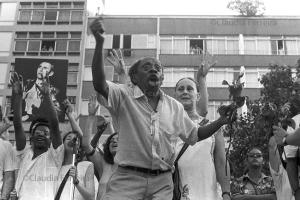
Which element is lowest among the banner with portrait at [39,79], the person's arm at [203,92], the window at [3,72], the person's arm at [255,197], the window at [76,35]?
the person's arm at [255,197]

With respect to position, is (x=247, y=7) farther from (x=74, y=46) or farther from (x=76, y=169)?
(x=76, y=169)

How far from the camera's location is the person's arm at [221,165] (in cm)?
446

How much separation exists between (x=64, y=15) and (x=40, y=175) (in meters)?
31.2

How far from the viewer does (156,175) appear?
347cm

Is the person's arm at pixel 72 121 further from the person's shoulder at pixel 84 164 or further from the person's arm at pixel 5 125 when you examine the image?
the person's arm at pixel 5 125

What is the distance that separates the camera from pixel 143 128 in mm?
3494

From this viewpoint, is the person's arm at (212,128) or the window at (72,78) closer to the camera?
the person's arm at (212,128)

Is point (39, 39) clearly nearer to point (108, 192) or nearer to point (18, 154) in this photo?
point (18, 154)

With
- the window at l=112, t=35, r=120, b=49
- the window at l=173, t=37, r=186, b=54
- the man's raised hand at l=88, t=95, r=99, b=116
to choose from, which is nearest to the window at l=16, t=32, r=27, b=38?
the window at l=112, t=35, r=120, b=49

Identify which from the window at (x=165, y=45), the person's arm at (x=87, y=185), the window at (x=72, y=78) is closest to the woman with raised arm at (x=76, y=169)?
the person's arm at (x=87, y=185)

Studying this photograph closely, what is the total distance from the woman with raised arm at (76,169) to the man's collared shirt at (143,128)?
1.61 m

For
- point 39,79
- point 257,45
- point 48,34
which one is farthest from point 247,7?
point 39,79

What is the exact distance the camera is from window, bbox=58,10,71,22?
113 feet

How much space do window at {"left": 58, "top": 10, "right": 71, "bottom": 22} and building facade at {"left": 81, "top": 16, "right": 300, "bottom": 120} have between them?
334cm
